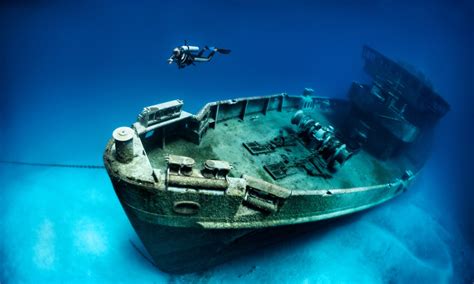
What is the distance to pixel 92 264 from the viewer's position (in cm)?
774

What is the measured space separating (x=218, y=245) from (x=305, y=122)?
544 cm

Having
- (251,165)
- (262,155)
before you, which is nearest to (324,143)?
(262,155)

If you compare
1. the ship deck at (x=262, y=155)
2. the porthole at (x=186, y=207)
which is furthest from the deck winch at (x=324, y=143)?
the porthole at (x=186, y=207)

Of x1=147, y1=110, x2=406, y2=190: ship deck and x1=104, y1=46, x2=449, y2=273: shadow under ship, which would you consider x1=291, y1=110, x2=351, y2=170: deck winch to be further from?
x1=147, y1=110, x2=406, y2=190: ship deck

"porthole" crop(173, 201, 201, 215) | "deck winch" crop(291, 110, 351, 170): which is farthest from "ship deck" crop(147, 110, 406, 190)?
"porthole" crop(173, 201, 201, 215)

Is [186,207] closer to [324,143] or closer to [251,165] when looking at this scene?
[251,165]

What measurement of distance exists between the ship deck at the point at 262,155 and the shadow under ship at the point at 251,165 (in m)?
0.04

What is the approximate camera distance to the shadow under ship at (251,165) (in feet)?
14.6

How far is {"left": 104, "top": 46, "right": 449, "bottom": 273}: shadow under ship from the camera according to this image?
445 cm

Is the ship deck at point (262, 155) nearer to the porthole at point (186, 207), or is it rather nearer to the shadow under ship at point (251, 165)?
the shadow under ship at point (251, 165)

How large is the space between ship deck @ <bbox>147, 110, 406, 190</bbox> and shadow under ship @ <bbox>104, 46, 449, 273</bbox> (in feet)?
0.14

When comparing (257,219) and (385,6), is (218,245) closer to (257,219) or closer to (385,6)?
(257,219)

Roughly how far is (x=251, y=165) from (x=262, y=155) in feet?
2.55

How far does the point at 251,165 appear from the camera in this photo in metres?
7.13
